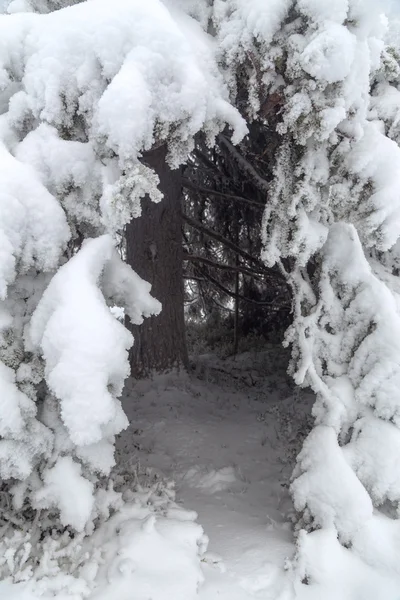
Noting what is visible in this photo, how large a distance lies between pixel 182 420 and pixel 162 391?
572mm

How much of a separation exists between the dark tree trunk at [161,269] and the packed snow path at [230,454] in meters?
0.31

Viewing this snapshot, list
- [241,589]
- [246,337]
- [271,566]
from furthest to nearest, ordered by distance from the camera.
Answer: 1. [246,337]
2. [271,566]
3. [241,589]

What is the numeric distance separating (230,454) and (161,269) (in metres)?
2.44

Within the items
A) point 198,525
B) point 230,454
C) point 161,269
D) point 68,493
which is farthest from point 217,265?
point 68,493

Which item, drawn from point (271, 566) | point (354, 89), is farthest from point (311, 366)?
point (354, 89)

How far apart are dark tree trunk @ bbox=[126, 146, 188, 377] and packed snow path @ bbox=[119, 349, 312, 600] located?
31 cm

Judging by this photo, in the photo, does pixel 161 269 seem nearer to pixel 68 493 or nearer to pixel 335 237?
pixel 335 237

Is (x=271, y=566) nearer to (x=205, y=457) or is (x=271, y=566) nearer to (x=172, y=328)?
(x=205, y=457)

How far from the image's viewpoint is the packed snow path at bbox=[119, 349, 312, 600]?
298 cm

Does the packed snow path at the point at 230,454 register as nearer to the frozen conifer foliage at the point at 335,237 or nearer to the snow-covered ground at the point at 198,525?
the snow-covered ground at the point at 198,525

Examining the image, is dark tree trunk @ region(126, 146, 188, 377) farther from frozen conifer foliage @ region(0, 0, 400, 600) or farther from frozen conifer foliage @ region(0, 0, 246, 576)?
frozen conifer foliage @ region(0, 0, 246, 576)

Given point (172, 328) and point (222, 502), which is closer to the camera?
point (222, 502)

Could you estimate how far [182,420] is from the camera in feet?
18.0

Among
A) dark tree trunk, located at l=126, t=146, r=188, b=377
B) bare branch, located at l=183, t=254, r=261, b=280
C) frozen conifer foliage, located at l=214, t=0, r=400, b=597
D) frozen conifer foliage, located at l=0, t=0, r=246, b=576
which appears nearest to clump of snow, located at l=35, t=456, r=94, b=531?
frozen conifer foliage, located at l=0, t=0, r=246, b=576
